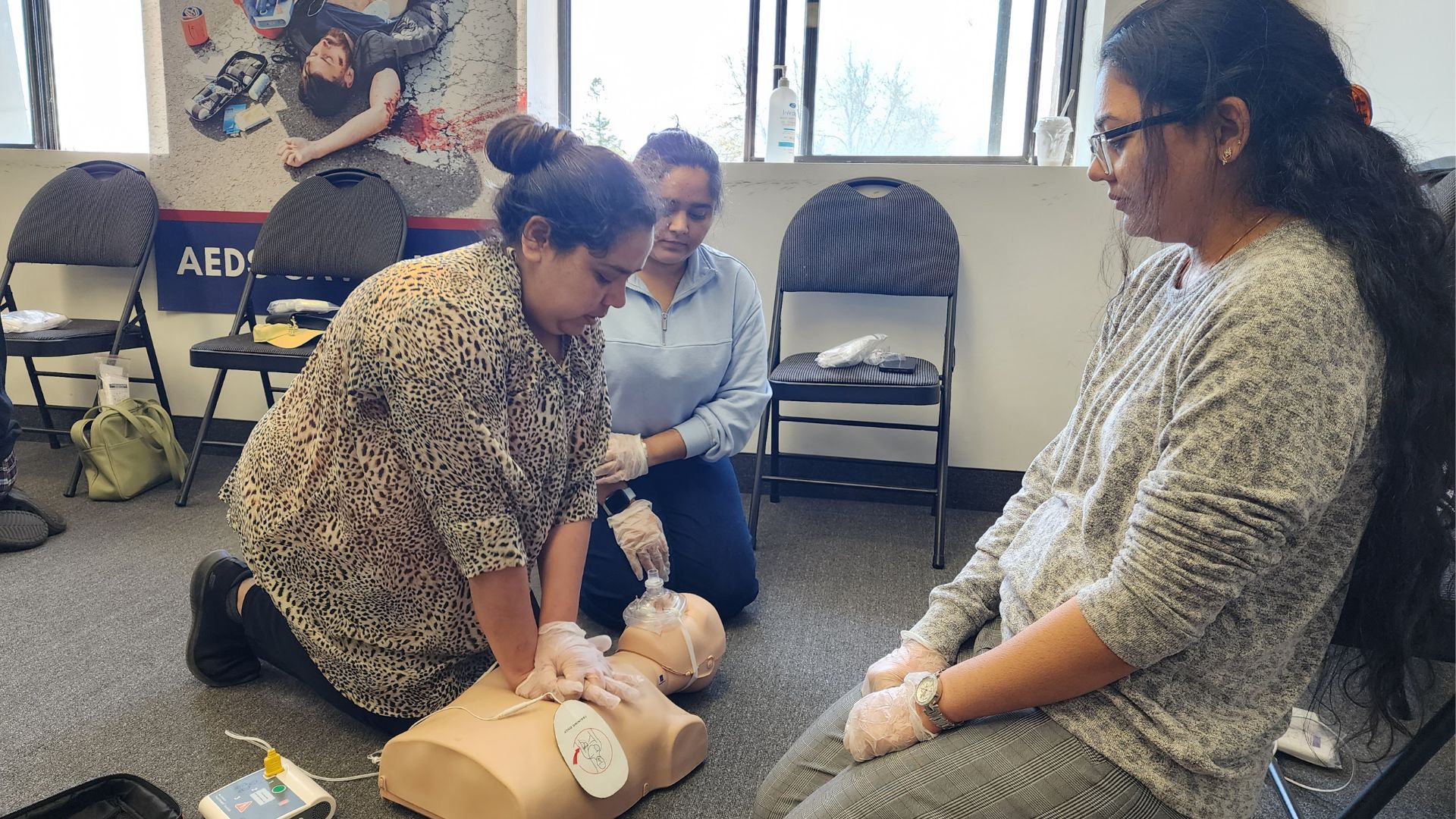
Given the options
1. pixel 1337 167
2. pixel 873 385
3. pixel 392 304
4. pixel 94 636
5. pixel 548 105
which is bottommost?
pixel 94 636

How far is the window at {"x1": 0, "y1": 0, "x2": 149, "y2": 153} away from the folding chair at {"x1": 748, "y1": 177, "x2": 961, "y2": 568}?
257 centimetres

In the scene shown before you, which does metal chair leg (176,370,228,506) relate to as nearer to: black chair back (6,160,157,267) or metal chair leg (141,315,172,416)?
metal chair leg (141,315,172,416)

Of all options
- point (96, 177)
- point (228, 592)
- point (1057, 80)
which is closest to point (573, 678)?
point (228, 592)

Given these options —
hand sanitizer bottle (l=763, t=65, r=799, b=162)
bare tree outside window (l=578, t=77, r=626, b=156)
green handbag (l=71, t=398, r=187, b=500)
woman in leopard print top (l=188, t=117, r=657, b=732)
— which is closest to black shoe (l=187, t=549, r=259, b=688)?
woman in leopard print top (l=188, t=117, r=657, b=732)

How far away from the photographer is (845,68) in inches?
113

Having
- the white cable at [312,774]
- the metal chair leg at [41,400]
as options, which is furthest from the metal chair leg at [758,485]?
the metal chair leg at [41,400]

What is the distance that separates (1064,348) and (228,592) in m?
2.23

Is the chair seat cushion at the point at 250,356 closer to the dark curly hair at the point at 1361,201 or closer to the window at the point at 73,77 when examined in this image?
the window at the point at 73,77

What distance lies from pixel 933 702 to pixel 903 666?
5.5 inches

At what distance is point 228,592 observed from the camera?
1.54m

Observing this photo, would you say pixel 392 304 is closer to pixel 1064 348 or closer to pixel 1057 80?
pixel 1064 348

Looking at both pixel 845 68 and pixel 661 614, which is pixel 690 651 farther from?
pixel 845 68

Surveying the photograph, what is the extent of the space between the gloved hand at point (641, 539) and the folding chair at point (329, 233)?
148 cm

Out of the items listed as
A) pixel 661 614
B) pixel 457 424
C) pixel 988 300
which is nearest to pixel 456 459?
pixel 457 424
